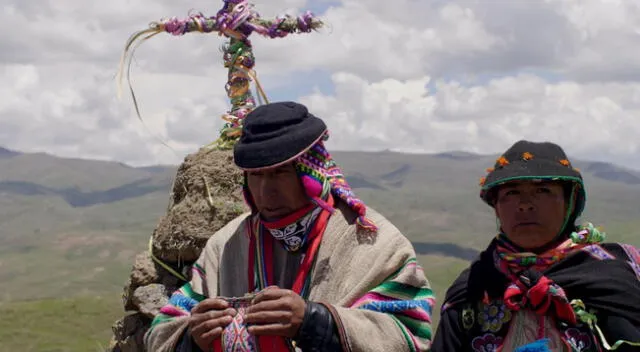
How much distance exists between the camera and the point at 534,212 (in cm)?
383

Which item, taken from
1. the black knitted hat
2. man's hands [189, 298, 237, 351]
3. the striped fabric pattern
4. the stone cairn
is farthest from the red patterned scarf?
the stone cairn

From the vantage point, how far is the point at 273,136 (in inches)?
165

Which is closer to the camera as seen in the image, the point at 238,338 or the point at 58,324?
the point at 238,338

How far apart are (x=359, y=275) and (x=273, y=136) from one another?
920mm

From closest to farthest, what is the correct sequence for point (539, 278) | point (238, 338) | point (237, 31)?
point (539, 278), point (238, 338), point (237, 31)

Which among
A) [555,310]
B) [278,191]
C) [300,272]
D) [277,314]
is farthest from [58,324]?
[555,310]

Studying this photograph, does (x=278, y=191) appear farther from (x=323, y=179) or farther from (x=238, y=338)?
(x=238, y=338)

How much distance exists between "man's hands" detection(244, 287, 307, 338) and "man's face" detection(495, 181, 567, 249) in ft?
3.84

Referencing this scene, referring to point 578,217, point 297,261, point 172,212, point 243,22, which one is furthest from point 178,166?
point 578,217

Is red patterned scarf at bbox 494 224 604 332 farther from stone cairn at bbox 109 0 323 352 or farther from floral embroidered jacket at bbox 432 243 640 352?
stone cairn at bbox 109 0 323 352

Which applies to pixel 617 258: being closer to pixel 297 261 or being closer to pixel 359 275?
pixel 359 275

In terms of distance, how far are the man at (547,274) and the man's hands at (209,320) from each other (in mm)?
1212

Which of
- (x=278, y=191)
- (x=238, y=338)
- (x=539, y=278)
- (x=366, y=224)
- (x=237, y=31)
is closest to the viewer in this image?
(x=539, y=278)

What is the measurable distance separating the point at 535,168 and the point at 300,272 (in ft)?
4.73
